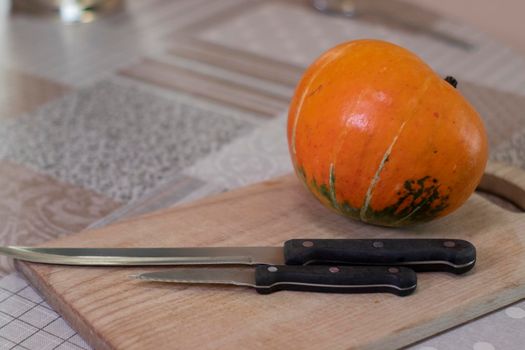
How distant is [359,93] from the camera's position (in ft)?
2.57

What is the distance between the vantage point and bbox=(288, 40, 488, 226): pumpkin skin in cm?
77

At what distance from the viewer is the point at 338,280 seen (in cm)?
75

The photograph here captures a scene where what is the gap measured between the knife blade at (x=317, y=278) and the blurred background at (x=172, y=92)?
0.07 meters

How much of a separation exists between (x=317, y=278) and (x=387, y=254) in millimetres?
74

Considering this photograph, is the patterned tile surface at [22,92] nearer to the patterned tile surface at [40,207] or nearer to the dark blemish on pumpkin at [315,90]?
the patterned tile surface at [40,207]

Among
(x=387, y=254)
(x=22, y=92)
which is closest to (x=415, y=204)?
(x=387, y=254)

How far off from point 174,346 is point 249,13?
1.07 meters

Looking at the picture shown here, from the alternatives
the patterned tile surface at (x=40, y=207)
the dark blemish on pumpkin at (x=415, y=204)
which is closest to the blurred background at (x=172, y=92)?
the patterned tile surface at (x=40, y=207)

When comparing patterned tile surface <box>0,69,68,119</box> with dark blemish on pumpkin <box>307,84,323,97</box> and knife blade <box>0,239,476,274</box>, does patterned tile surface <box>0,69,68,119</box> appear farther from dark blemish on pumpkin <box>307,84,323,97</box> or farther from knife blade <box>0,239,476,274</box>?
dark blemish on pumpkin <box>307,84,323,97</box>

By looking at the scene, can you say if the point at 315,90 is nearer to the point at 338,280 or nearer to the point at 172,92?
the point at 338,280

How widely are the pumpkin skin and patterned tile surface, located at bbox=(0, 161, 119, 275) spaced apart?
32 cm

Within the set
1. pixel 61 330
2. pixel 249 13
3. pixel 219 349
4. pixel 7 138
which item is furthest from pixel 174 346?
pixel 249 13

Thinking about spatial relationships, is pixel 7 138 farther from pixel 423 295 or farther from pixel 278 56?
pixel 423 295

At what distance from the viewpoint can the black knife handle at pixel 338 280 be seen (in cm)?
75
